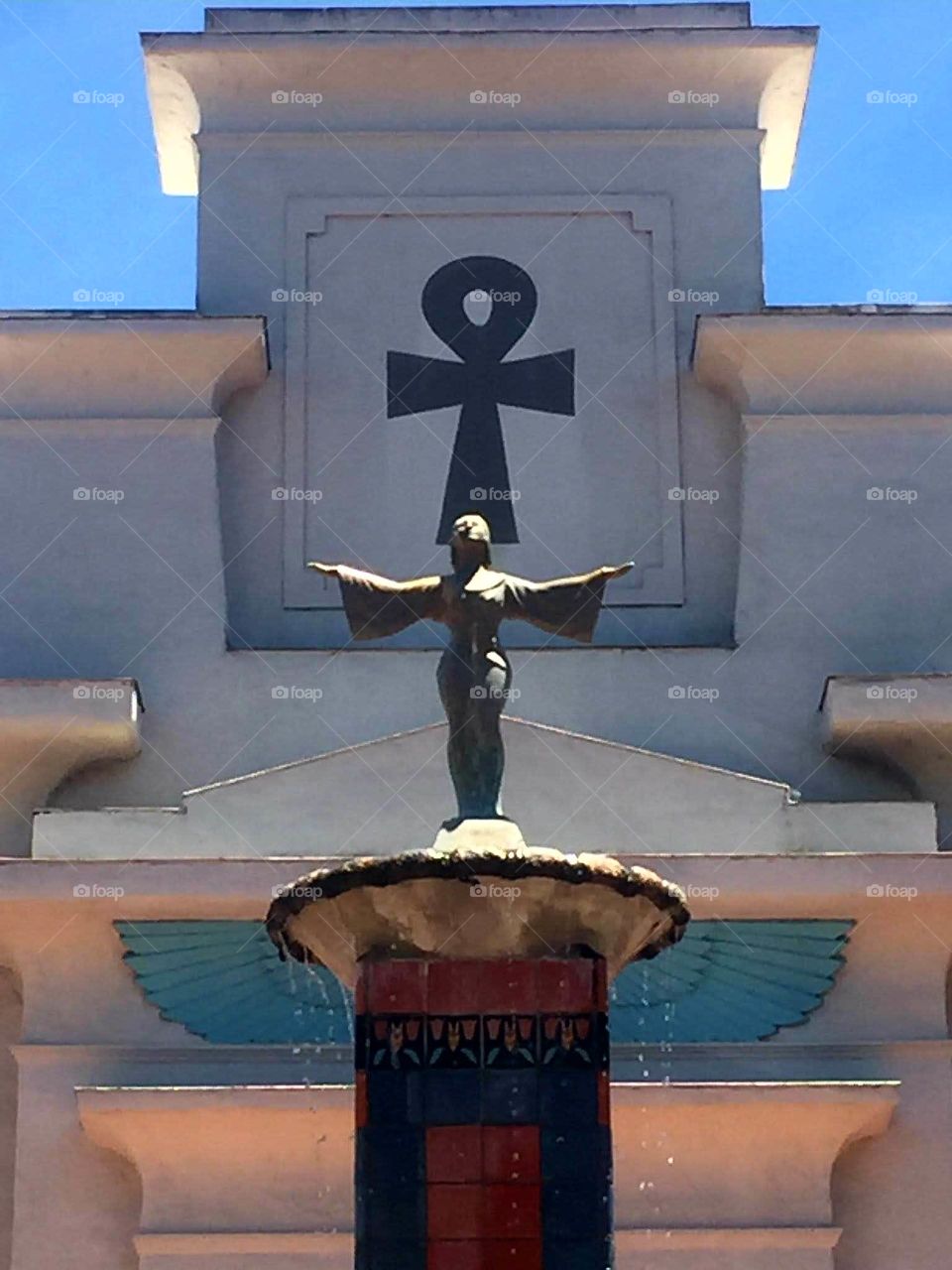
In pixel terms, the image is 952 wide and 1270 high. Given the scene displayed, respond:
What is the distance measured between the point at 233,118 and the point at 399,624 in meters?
11.4

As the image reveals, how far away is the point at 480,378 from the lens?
25000mm

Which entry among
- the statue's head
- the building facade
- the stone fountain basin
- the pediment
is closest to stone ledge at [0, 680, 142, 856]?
the building facade

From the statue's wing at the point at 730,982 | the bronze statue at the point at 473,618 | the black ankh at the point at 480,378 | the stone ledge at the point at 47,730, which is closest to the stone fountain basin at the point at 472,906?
the bronze statue at the point at 473,618

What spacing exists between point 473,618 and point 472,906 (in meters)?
1.61

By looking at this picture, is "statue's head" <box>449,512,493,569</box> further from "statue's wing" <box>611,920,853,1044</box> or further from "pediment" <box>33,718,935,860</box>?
"pediment" <box>33,718,935,860</box>

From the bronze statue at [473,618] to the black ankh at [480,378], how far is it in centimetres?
884

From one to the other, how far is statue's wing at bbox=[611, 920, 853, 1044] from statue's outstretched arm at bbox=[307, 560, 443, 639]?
5.89 meters

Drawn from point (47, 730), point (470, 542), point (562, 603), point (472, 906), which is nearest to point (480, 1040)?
point (472, 906)

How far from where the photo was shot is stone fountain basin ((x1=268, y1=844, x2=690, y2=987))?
1437cm

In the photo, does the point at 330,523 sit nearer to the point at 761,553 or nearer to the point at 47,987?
the point at 761,553

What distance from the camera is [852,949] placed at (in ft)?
70.0

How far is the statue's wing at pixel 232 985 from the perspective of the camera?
21.0m

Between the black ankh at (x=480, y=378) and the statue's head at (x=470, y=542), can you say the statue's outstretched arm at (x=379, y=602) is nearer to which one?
the statue's head at (x=470, y=542)

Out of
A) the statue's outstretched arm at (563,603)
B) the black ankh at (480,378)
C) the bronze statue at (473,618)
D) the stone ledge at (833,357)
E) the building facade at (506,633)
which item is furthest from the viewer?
the black ankh at (480,378)
